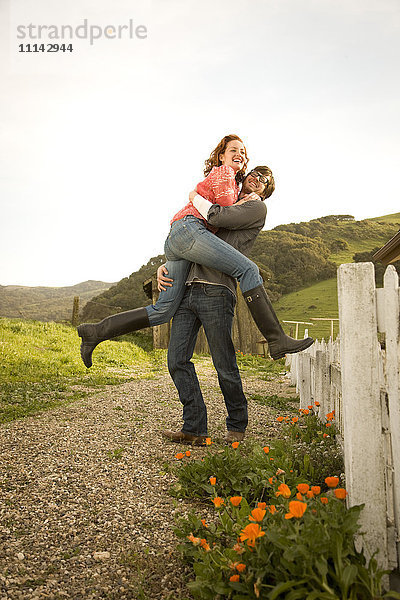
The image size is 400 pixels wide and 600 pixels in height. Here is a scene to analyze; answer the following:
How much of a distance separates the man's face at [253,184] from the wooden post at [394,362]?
1.84 meters

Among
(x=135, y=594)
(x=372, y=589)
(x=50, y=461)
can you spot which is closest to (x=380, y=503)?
(x=372, y=589)

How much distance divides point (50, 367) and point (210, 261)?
5.63 m

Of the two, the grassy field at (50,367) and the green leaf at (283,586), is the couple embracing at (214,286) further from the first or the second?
the grassy field at (50,367)

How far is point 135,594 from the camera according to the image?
1.75 m

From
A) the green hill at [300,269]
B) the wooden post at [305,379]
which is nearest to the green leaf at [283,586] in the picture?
the wooden post at [305,379]

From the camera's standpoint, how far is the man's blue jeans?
3338 millimetres

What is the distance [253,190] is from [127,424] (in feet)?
8.22

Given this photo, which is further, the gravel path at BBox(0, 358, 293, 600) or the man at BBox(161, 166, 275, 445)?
the man at BBox(161, 166, 275, 445)

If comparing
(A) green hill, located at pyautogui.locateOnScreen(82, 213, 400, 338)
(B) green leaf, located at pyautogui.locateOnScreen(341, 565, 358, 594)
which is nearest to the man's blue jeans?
(B) green leaf, located at pyautogui.locateOnScreen(341, 565, 358, 594)

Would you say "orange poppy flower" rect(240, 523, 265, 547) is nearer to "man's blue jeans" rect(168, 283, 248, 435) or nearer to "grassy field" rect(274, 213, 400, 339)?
"man's blue jeans" rect(168, 283, 248, 435)

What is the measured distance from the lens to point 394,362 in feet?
5.73

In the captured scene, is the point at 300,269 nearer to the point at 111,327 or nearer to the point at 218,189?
the point at 218,189

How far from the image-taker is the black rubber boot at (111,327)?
3268mm

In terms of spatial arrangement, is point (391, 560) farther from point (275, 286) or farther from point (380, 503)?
point (275, 286)
